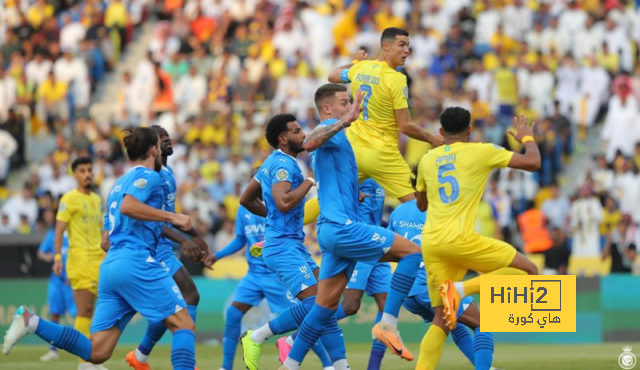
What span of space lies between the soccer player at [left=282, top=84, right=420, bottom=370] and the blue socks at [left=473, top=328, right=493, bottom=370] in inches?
27.2

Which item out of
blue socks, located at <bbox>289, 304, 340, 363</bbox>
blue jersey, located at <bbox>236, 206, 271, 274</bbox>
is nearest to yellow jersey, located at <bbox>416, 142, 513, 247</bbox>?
blue socks, located at <bbox>289, 304, 340, 363</bbox>

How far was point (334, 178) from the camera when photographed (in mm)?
12984

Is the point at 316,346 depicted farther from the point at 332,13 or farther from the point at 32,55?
the point at 32,55

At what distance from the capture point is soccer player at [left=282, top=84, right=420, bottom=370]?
42.3 feet

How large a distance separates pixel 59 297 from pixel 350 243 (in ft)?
28.2

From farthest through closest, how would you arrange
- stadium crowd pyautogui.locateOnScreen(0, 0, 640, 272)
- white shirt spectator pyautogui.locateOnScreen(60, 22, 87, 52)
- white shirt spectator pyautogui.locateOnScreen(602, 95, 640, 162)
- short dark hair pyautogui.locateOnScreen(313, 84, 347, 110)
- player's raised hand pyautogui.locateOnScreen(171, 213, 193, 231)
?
white shirt spectator pyautogui.locateOnScreen(60, 22, 87, 52) → white shirt spectator pyautogui.locateOnScreen(602, 95, 640, 162) → stadium crowd pyautogui.locateOnScreen(0, 0, 640, 272) → short dark hair pyautogui.locateOnScreen(313, 84, 347, 110) → player's raised hand pyautogui.locateOnScreen(171, 213, 193, 231)

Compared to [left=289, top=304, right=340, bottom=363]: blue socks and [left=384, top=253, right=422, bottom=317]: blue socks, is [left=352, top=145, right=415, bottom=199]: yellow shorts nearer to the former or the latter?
[left=384, top=253, right=422, bottom=317]: blue socks

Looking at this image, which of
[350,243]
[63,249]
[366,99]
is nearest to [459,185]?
[350,243]

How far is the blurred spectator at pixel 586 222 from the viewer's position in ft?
82.0

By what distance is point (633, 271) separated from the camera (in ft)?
77.8

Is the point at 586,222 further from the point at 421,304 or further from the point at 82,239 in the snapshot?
the point at 421,304

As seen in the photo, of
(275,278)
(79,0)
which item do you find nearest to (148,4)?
(79,0)

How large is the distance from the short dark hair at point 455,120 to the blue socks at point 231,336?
4871 millimetres

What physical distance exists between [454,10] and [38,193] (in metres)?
10.6
